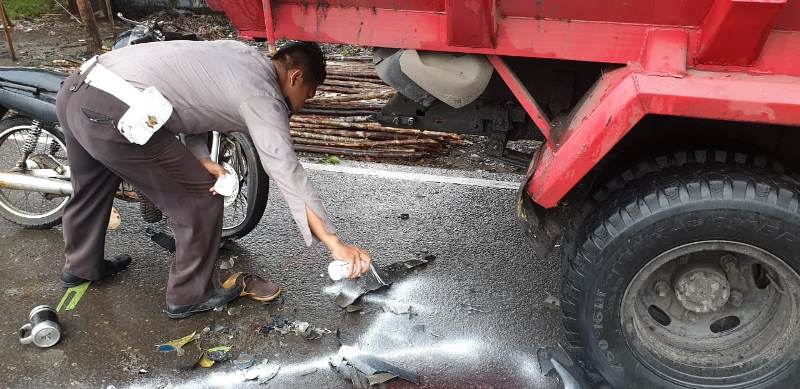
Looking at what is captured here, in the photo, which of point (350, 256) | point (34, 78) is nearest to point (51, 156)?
point (34, 78)

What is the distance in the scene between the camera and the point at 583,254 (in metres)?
2.61

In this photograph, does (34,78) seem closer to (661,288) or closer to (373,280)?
(373,280)

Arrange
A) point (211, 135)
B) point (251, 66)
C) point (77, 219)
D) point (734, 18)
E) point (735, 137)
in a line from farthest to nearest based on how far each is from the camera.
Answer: point (211, 135) → point (77, 219) → point (251, 66) → point (735, 137) → point (734, 18)

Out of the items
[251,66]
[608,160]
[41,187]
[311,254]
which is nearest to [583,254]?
[608,160]

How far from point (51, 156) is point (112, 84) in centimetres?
154

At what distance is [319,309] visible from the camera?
138 inches

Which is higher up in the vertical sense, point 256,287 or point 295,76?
point 295,76

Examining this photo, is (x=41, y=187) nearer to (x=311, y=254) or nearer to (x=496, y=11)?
(x=311, y=254)

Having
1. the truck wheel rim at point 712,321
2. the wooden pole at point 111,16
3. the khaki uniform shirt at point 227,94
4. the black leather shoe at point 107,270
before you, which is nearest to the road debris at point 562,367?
the truck wheel rim at point 712,321

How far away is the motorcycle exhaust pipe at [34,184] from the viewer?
3.98m

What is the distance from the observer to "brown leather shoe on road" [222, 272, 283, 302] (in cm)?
354

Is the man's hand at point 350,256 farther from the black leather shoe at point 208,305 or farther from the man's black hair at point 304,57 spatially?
the black leather shoe at point 208,305

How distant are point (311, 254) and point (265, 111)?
145cm

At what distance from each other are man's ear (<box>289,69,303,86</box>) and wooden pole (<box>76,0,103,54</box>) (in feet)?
21.9
